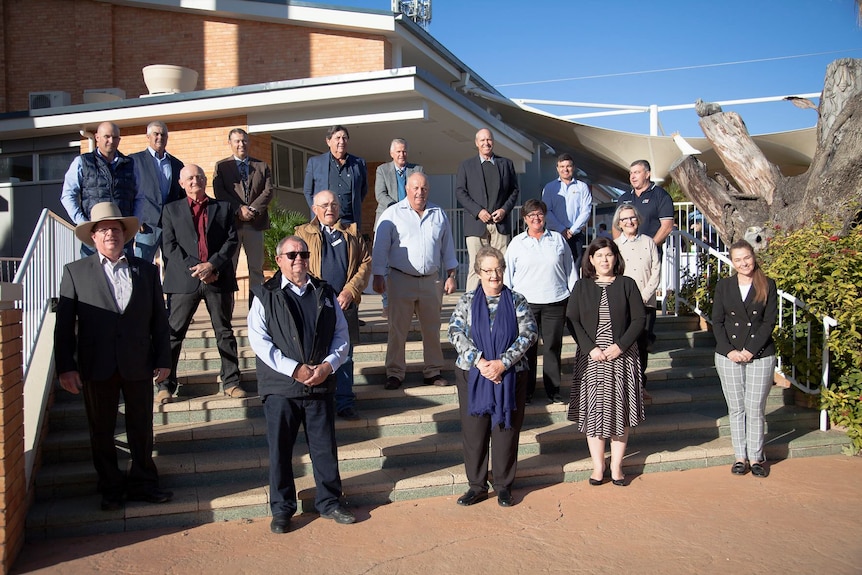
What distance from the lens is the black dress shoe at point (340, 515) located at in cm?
448

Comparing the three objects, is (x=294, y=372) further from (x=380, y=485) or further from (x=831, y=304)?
(x=831, y=304)

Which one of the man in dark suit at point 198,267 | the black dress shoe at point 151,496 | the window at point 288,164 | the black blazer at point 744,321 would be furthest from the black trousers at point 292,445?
the window at point 288,164

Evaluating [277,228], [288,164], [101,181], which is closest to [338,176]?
[101,181]

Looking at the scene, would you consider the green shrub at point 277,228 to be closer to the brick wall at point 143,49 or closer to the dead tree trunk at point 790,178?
the brick wall at point 143,49

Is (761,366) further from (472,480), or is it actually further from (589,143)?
(589,143)

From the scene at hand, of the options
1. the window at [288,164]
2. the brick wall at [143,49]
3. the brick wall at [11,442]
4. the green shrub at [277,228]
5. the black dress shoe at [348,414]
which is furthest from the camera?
the brick wall at [143,49]

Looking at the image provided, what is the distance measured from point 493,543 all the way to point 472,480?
677 mm

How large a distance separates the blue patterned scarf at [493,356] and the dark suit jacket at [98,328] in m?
2.12

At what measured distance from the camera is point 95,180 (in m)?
5.78

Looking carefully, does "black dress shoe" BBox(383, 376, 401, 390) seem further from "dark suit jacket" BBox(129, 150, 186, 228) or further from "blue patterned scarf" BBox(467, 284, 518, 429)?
"dark suit jacket" BBox(129, 150, 186, 228)

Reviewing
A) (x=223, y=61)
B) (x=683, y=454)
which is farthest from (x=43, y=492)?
(x=223, y=61)

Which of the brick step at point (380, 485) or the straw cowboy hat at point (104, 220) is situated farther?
the straw cowboy hat at point (104, 220)

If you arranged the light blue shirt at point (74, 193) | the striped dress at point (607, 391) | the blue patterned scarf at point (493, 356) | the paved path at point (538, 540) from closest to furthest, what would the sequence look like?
the paved path at point (538, 540), the blue patterned scarf at point (493, 356), the striped dress at point (607, 391), the light blue shirt at point (74, 193)

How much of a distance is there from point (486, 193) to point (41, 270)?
3932 mm
